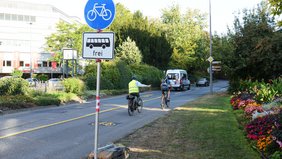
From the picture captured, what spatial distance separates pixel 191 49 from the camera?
62375 millimetres

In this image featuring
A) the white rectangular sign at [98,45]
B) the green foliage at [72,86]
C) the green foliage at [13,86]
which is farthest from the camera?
the green foliage at [72,86]

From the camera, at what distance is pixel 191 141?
924cm

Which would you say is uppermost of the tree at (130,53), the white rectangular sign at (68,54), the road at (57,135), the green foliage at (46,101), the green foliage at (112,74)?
the tree at (130,53)

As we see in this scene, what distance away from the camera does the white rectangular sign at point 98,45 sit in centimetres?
638

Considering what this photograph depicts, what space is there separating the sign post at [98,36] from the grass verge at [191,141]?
7.32ft

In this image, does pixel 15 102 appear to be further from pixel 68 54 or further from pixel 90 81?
pixel 90 81

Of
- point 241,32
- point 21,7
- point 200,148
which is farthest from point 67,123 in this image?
point 21,7

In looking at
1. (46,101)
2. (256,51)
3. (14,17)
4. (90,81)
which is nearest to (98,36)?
(46,101)

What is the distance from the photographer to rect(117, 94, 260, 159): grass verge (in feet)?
25.4

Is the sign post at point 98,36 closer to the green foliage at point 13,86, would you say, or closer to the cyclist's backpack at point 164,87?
the cyclist's backpack at point 164,87

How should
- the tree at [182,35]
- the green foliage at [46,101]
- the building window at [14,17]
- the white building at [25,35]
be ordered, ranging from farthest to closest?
the building window at [14,17]
the white building at [25,35]
the tree at [182,35]
the green foliage at [46,101]

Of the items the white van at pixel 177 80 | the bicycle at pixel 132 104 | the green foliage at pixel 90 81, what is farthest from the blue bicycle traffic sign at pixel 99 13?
the white van at pixel 177 80

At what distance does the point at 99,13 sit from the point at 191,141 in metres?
4.49

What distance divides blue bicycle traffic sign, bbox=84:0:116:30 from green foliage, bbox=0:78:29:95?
16003mm
